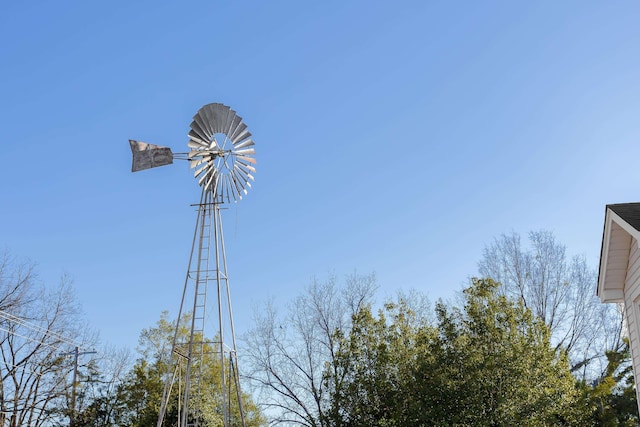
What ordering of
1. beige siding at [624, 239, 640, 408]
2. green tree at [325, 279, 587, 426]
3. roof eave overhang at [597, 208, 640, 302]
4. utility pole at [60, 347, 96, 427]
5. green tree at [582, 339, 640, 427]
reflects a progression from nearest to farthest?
beige siding at [624, 239, 640, 408] → roof eave overhang at [597, 208, 640, 302] → green tree at [325, 279, 587, 426] → green tree at [582, 339, 640, 427] → utility pole at [60, 347, 96, 427]

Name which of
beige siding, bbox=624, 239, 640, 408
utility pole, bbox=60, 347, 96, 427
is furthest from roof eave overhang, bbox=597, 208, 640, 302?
utility pole, bbox=60, 347, 96, 427

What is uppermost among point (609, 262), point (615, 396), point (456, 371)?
point (456, 371)

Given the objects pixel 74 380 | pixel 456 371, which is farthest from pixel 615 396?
pixel 74 380

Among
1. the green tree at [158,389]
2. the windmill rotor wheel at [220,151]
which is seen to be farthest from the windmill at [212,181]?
the green tree at [158,389]

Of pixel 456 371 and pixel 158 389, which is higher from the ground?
pixel 158 389

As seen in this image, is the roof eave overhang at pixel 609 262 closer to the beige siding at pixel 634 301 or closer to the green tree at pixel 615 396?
the beige siding at pixel 634 301

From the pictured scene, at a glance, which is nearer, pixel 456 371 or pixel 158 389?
pixel 456 371

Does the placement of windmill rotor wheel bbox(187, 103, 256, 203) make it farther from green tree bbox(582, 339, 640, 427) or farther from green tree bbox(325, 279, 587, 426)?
green tree bbox(582, 339, 640, 427)

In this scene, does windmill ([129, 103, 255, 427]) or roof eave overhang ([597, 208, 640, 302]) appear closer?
roof eave overhang ([597, 208, 640, 302])

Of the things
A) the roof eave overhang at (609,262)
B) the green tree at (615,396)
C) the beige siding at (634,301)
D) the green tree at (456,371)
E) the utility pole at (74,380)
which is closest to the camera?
the beige siding at (634,301)

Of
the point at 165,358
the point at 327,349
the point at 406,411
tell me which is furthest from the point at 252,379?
the point at 406,411

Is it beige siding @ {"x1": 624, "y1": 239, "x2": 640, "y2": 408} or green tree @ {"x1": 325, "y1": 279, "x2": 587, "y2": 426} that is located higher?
green tree @ {"x1": 325, "y1": 279, "x2": 587, "y2": 426}

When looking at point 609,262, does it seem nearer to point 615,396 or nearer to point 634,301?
point 634,301

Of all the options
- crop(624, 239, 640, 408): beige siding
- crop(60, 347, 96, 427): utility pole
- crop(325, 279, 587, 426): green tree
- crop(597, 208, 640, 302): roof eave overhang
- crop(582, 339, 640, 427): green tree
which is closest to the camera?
crop(624, 239, 640, 408): beige siding
